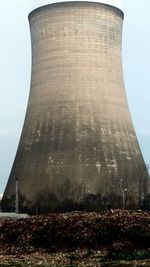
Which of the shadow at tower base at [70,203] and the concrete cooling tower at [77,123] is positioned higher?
the concrete cooling tower at [77,123]

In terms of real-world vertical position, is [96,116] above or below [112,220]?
above

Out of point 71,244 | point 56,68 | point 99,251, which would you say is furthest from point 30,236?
point 56,68

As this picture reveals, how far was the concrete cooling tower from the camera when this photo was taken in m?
21.6

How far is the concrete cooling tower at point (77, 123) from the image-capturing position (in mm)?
21625

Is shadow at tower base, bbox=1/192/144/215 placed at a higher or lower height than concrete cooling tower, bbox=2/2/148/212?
lower

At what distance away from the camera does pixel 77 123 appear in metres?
21.9

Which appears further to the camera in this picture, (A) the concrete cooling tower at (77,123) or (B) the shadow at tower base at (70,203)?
(A) the concrete cooling tower at (77,123)

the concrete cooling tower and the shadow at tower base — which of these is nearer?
the shadow at tower base

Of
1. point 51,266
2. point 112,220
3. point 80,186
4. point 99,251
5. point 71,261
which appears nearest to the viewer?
point 51,266

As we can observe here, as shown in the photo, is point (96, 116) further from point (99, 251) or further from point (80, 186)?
point (99, 251)

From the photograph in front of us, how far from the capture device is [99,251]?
31.0 ft

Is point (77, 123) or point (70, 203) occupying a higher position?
point (77, 123)

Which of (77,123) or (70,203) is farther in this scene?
(77,123)

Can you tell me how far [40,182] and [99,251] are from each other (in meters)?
12.4
